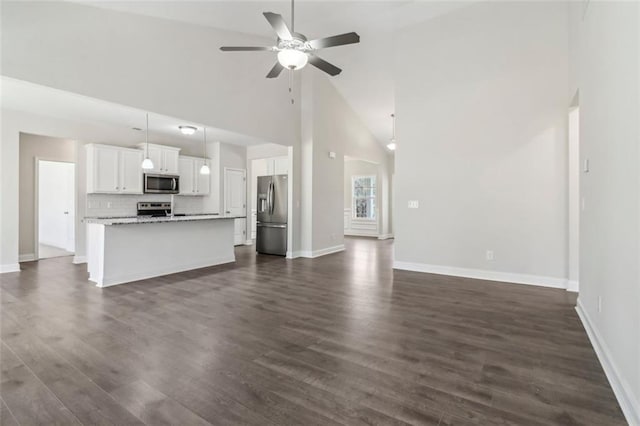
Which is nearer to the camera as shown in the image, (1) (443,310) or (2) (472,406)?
(2) (472,406)

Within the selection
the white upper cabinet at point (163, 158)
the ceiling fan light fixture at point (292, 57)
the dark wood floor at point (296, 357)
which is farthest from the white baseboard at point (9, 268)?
the ceiling fan light fixture at point (292, 57)

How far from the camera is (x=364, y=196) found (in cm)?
1134

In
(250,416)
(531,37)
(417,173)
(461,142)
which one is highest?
(531,37)

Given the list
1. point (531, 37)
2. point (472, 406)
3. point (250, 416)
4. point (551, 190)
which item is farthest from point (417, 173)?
point (250, 416)

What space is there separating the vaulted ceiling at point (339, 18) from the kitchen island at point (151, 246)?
2863mm

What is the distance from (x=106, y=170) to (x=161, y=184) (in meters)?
1.03

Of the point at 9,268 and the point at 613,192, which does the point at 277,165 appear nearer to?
the point at 9,268

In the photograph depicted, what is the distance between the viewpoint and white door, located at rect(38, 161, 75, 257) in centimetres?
782

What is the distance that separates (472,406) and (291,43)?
3.12 metres

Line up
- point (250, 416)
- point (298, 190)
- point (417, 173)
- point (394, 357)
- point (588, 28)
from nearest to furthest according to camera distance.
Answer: point (250, 416), point (394, 357), point (588, 28), point (417, 173), point (298, 190)

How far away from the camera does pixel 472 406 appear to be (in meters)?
1.79

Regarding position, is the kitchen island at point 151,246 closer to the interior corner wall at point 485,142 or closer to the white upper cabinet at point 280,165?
the white upper cabinet at point 280,165

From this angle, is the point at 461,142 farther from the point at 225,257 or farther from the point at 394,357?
the point at 225,257

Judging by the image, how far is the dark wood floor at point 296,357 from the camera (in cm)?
175
